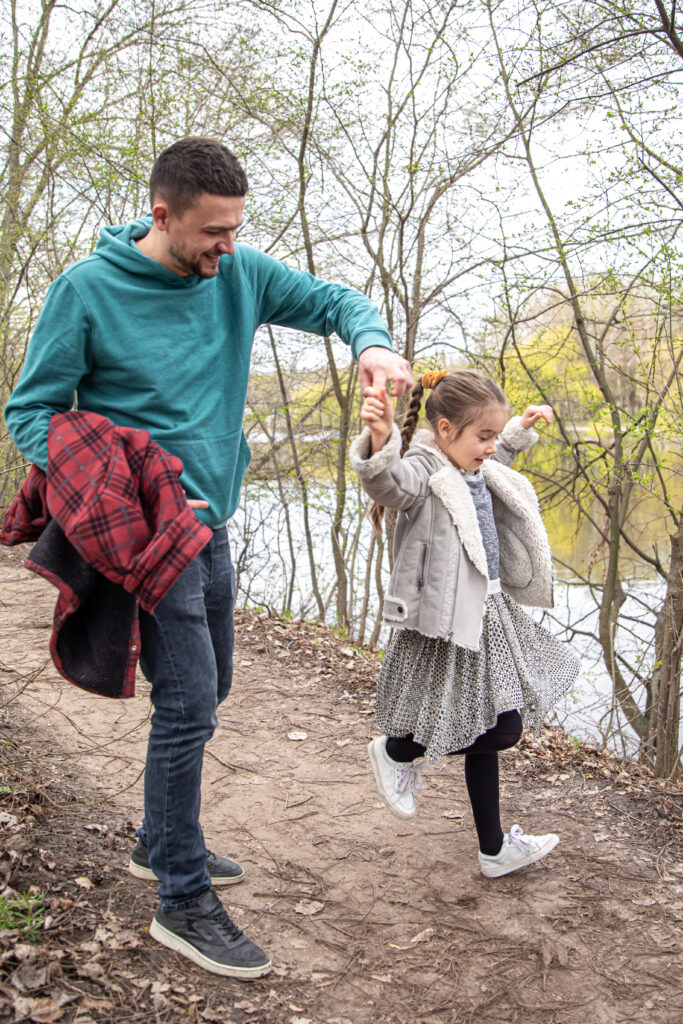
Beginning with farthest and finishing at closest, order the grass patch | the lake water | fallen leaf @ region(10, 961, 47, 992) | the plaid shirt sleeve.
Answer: the lake water → the grass patch → fallen leaf @ region(10, 961, 47, 992) → the plaid shirt sleeve

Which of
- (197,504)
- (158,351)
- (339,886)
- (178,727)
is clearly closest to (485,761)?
(339,886)

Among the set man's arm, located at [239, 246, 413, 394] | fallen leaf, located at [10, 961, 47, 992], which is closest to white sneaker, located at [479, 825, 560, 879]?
fallen leaf, located at [10, 961, 47, 992]

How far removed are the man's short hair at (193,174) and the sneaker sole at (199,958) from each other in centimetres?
199

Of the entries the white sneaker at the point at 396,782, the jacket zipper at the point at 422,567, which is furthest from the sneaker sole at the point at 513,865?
the jacket zipper at the point at 422,567

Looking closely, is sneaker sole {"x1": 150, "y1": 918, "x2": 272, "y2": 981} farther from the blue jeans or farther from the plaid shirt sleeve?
the plaid shirt sleeve

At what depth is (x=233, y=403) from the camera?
8.14 feet

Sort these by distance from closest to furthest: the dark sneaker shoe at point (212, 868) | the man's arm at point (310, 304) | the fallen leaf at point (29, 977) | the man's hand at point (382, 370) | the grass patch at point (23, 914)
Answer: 1. the fallen leaf at point (29, 977)
2. the man's hand at point (382, 370)
3. the grass patch at point (23, 914)
4. the man's arm at point (310, 304)
5. the dark sneaker shoe at point (212, 868)

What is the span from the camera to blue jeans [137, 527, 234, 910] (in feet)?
7.34

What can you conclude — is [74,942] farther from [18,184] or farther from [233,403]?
[18,184]

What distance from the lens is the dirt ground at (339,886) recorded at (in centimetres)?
231

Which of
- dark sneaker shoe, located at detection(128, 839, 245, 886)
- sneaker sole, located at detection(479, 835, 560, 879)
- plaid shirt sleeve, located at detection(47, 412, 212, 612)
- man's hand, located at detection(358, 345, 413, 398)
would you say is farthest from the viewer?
sneaker sole, located at detection(479, 835, 560, 879)

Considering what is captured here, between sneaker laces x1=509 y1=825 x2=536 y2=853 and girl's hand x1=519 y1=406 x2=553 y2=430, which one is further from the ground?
girl's hand x1=519 y1=406 x2=553 y2=430

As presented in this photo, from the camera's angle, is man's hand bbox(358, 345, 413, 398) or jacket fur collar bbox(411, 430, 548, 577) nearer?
man's hand bbox(358, 345, 413, 398)

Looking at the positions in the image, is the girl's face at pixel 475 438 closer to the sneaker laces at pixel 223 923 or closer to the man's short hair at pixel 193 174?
the man's short hair at pixel 193 174
